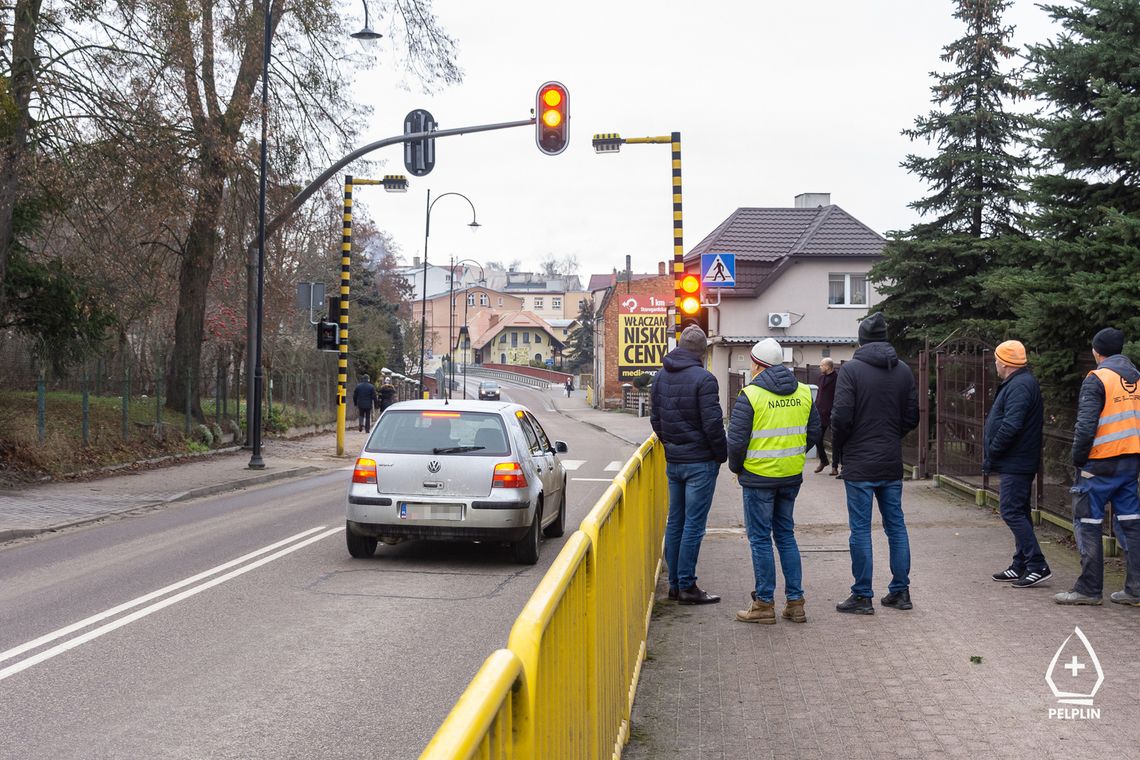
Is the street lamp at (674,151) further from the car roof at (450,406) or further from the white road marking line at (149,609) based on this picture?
the white road marking line at (149,609)

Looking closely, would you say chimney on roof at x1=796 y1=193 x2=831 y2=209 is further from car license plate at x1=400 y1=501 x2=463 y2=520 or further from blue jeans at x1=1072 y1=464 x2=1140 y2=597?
blue jeans at x1=1072 y1=464 x2=1140 y2=597

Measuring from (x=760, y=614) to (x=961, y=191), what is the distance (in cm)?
1817

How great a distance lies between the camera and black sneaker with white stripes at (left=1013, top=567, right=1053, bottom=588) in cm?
896

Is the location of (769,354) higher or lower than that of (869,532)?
higher

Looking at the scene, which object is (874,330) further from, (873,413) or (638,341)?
(638,341)

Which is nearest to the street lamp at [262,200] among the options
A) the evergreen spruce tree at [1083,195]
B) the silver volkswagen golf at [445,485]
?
the silver volkswagen golf at [445,485]

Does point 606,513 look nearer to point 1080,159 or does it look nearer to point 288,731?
point 288,731

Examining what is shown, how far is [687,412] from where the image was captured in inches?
335

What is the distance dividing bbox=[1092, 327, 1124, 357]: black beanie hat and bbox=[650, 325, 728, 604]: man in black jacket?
8.78 ft

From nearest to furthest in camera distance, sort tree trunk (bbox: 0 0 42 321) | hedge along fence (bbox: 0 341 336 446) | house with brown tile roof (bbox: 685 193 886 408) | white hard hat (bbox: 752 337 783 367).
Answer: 1. white hard hat (bbox: 752 337 783 367)
2. tree trunk (bbox: 0 0 42 321)
3. hedge along fence (bbox: 0 341 336 446)
4. house with brown tile roof (bbox: 685 193 886 408)

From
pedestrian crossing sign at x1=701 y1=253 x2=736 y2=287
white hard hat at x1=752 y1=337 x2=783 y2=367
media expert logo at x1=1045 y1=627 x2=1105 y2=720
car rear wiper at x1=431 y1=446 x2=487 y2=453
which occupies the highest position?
pedestrian crossing sign at x1=701 y1=253 x2=736 y2=287

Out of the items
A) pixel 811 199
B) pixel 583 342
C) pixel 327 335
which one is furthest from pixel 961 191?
pixel 583 342

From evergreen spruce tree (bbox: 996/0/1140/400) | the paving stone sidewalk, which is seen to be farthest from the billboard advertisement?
the paving stone sidewalk

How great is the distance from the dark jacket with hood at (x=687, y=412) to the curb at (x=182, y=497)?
25.8ft
